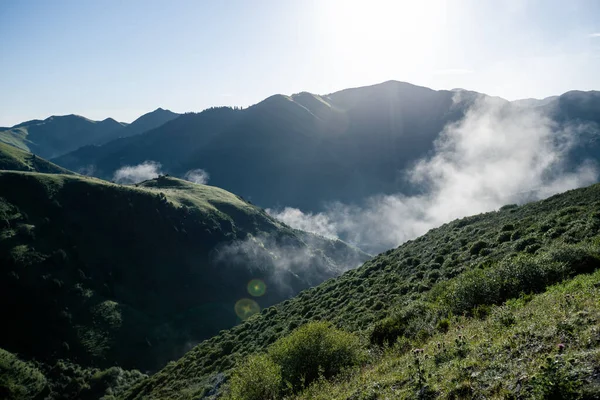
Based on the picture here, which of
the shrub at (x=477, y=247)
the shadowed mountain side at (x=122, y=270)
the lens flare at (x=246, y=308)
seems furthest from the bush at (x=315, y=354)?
the lens flare at (x=246, y=308)

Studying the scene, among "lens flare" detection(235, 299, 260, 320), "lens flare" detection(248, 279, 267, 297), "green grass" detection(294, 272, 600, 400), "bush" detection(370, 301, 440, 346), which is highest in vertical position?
"green grass" detection(294, 272, 600, 400)

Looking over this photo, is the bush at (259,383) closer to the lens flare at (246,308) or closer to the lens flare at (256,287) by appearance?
the lens flare at (246,308)

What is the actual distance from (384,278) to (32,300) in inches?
3974

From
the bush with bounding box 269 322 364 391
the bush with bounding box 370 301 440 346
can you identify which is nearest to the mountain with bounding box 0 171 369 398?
the bush with bounding box 269 322 364 391

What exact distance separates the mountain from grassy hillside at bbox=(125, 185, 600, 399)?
56.1 meters

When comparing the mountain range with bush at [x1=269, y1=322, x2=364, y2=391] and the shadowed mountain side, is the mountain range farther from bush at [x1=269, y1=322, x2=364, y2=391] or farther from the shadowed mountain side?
the shadowed mountain side

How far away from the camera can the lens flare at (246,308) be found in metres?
128

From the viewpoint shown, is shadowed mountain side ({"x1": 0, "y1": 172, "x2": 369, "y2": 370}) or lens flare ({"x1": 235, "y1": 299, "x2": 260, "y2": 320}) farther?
lens flare ({"x1": 235, "y1": 299, "x2": 260, "y2": 320})

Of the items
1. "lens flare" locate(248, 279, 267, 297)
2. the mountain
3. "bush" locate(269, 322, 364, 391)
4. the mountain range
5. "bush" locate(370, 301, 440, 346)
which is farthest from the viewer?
"lens flare" locate(248, 279, 267, 297)

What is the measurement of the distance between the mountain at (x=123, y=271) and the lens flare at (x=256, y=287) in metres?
0.47

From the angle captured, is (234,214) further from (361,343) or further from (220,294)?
(361,343)

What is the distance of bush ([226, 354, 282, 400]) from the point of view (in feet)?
58.3

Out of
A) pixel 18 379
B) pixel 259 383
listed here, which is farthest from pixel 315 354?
pixel 18 379

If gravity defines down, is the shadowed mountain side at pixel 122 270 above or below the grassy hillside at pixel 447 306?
below
